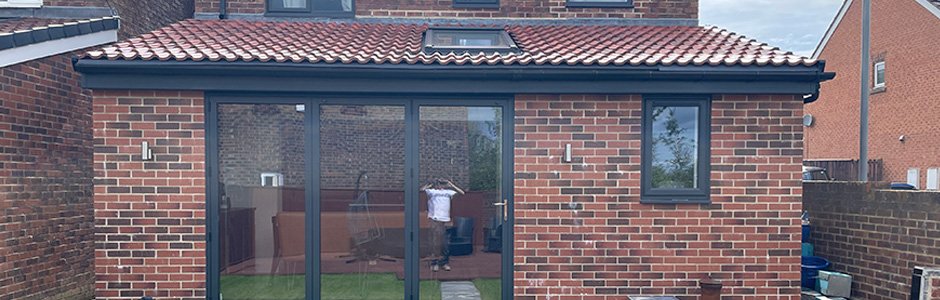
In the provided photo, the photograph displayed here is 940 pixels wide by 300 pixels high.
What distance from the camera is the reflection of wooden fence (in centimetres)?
1488

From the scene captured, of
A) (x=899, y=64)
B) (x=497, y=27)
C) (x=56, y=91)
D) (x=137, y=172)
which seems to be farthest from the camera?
(x=899, y=64)

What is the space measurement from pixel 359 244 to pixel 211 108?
6.17 ft

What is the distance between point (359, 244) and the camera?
496 cm

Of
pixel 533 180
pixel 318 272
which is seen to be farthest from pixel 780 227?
pixel 318 272

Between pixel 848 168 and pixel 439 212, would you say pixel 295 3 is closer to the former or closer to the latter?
pixel 439 212

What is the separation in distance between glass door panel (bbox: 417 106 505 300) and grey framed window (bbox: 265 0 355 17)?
3.03 m

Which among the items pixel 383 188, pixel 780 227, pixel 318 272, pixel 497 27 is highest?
pixel 497 27

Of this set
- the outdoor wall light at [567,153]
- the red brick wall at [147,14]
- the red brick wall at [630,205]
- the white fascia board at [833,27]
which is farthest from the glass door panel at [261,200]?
the white fascia board at [833,27]

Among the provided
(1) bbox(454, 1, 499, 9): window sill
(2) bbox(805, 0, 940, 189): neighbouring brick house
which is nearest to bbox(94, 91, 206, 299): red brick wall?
(1) bbox(454, 1, 499, 9): window sill

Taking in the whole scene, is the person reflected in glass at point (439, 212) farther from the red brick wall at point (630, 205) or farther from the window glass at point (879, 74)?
the window glass at point (879, 74)

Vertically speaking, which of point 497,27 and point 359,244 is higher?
point 497,27

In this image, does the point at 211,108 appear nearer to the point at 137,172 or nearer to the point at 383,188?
the point at 137,172

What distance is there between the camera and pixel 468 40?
6.20 metres

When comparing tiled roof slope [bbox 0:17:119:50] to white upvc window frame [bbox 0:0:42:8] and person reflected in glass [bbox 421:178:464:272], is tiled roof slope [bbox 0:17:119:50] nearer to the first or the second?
white upvc window frame [bbox 0:0:42:8]
